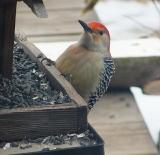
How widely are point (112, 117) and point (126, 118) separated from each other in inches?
3.8

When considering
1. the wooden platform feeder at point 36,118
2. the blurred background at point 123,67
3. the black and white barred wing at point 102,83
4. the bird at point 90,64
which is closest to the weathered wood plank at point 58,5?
the blurred background at point 123,67

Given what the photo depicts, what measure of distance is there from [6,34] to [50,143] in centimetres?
51

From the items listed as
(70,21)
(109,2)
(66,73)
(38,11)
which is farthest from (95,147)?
(109,2)

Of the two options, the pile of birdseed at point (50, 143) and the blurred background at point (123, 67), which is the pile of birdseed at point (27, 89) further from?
the blurred background at point (123, 67)

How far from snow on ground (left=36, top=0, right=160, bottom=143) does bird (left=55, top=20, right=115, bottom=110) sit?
2.73 ft

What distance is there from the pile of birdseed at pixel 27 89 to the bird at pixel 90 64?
0.34m

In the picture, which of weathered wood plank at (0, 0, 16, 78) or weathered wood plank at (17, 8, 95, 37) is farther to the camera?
weathered wood plank at (17, 8, 95, 37)

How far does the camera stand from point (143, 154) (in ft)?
15.4

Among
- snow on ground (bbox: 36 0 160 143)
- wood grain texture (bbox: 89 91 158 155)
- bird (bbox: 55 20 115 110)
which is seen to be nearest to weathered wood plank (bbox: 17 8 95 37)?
snow on ground (bbox: 36 0 160 143)

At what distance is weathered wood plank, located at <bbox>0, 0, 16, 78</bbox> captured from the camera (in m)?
2.96

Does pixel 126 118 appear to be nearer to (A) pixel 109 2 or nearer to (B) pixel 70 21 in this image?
(B) pixel 70 21

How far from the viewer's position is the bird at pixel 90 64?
390cm

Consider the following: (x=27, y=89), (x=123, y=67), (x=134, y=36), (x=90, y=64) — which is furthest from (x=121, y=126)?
(x=27, y=89)

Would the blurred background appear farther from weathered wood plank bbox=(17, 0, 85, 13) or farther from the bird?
the bird
